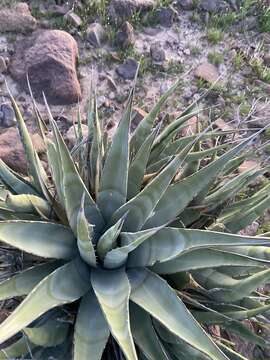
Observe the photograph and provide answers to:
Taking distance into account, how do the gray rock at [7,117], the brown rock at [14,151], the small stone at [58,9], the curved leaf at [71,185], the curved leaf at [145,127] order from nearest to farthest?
the curved leaf at [71,185]
the curved leaf at [145,127]
the brown rock at [14,151]
the gray rock at [7,117]
the small stone at [58,9]

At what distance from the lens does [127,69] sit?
4129mm

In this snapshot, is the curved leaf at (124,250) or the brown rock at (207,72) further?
the brown rock at (207,72)

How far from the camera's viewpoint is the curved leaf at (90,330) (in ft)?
6.35

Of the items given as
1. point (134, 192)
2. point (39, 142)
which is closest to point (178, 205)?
point (134, 192)

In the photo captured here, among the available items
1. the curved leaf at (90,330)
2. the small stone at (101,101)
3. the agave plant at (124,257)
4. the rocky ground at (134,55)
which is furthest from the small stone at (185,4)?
the curved leaf at (90,330)

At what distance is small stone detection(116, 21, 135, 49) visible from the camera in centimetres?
420

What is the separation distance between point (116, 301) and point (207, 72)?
278cm

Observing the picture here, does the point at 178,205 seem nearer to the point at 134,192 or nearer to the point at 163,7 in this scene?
the point at 134,192

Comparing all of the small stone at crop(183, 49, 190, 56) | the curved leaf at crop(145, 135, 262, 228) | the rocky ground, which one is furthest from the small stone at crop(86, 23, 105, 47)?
the curved leaf at crop(145, 135, 262, 228)

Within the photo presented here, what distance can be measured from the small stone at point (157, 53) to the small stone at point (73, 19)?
63 centimetres

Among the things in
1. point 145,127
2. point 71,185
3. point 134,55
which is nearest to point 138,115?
point 134,55

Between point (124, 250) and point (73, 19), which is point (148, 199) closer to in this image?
point (124, 250)

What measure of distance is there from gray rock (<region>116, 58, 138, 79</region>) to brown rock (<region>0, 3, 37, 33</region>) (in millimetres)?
798

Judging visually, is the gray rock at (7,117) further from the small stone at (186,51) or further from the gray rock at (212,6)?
the gray rock at (212,6)
